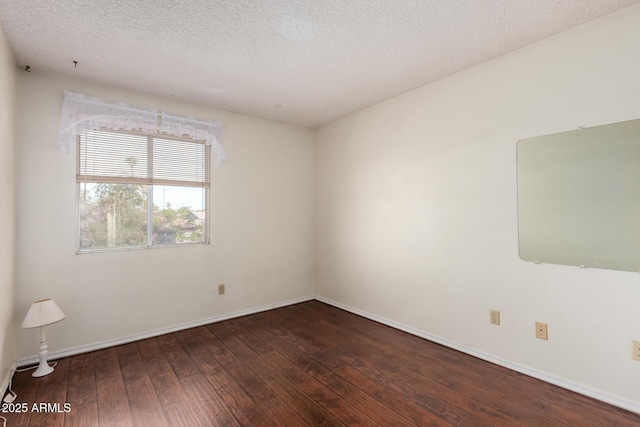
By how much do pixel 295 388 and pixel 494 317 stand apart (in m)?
1.68

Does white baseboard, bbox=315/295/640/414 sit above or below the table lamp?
below

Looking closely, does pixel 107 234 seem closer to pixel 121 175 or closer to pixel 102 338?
pixel 121 175

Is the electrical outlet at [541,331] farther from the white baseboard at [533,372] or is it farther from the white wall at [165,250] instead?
the white wall at [165,250]

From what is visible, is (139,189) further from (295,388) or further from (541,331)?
(541,331)

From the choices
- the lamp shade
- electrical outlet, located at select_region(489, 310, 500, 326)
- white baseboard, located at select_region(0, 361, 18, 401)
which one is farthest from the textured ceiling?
white baseboard, located at select_region(0, 361, 18, 401)

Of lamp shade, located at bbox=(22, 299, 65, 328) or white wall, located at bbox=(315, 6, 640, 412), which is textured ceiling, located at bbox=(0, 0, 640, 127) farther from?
lamp shade, located at bbox=(22, 299, 65, 328)

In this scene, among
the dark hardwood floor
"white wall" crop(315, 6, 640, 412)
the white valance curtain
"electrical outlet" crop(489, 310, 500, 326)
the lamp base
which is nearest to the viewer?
the dark hardwood floor

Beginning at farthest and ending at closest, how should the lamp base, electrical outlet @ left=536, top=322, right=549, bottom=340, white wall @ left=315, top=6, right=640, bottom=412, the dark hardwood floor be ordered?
the lamp base → electrical outlet @ left=536, top=322, right=549, bottom=340 → white wall @ left=315, top=6, right=640, bottom=412 → the dark hardwood floor

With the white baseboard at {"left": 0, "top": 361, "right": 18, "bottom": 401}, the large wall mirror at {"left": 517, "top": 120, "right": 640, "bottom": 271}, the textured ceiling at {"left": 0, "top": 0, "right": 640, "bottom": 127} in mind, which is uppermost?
the textured ceiling at {"left": 0, "top": 0, "right": 640, "bottom": 127}

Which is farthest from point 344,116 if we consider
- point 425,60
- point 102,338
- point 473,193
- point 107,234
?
point 102,338

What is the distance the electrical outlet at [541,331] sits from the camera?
2.23 metres

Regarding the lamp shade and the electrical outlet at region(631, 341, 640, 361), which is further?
the lamp shade

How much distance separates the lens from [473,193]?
2.64m

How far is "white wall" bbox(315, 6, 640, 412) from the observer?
→ 1.97m
